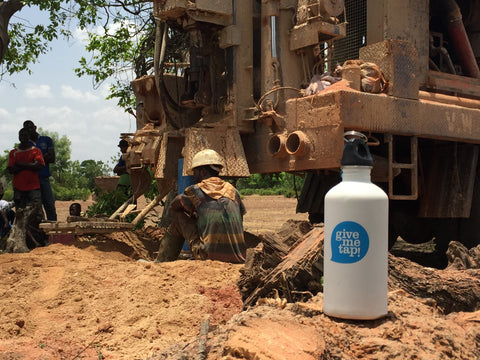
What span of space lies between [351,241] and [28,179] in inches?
270

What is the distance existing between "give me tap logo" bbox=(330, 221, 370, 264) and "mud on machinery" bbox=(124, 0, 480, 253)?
151 inches

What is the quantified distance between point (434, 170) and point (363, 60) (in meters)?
1.74

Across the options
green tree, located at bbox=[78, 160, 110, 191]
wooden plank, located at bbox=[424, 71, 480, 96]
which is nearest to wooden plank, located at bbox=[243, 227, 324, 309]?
wooden plank, located at bbox=[424, 71, 480, 96]

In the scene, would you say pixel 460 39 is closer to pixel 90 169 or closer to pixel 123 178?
pixel 123 178

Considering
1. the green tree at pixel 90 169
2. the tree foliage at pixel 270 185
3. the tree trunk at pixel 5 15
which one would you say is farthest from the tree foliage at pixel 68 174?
the tree trunk at pixel 5 15

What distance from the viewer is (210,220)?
18.4ft

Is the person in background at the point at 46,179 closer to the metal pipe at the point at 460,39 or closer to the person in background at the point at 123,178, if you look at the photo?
the person in background at the point at 123,178

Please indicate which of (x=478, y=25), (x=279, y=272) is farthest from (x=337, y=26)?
(x=279, y=272)

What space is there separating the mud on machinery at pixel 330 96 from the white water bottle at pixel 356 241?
12.4 ft

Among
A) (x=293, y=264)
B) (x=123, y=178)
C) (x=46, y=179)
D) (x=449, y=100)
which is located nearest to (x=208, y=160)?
(x=293, y=264)

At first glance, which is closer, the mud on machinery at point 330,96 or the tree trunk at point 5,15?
the mud on machinery at point 330,96

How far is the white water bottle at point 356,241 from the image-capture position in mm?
2389

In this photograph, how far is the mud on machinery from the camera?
651 cm

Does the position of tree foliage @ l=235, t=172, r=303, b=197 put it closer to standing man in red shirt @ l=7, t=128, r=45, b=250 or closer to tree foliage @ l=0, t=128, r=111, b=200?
tree foliage @ l=0, t=128, r=111, b=200
